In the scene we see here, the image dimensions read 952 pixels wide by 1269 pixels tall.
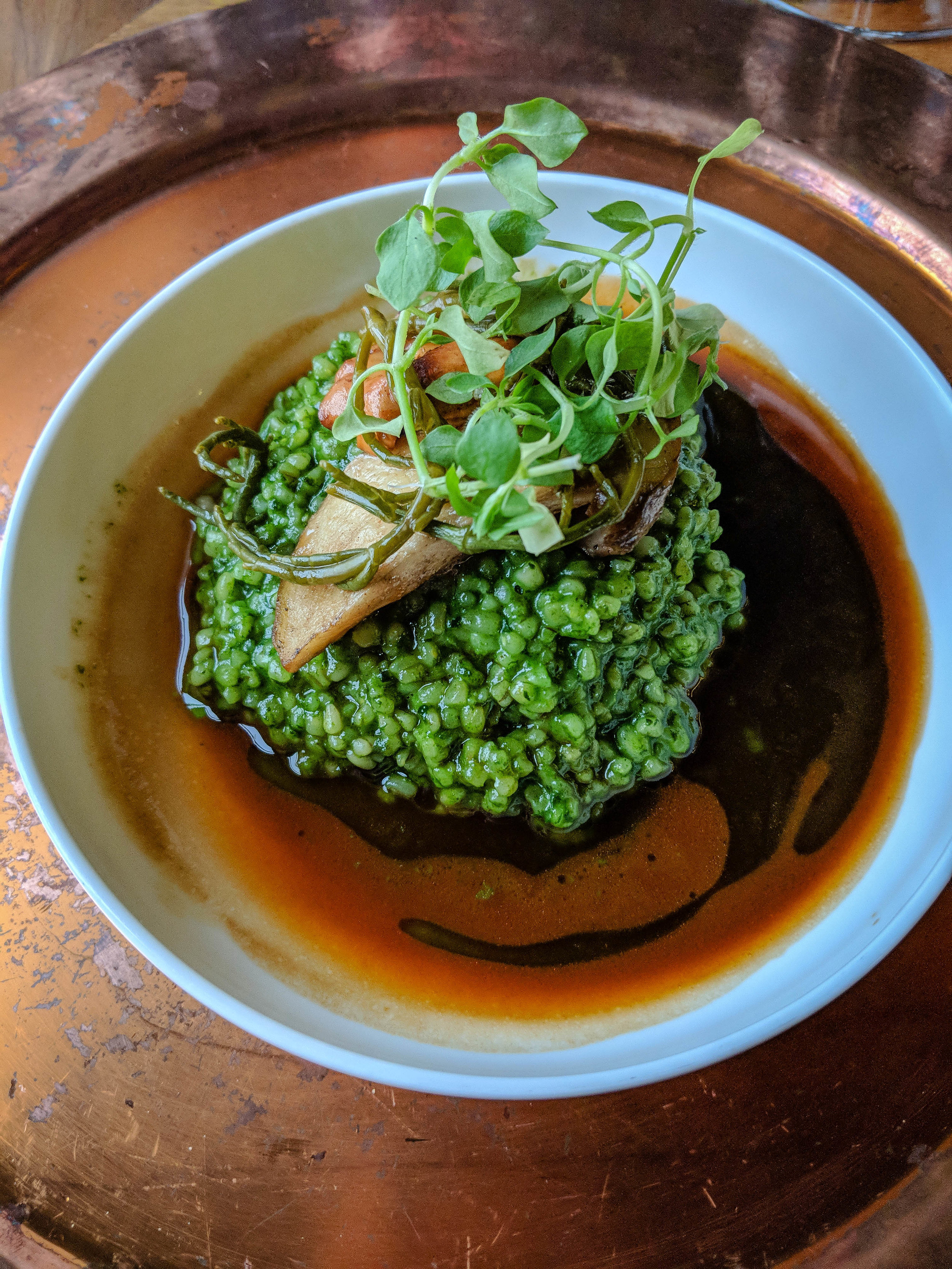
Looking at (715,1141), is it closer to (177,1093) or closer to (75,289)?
(177,1093)

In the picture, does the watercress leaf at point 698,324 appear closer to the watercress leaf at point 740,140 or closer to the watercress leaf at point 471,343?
the watercress leaf at point 740,140

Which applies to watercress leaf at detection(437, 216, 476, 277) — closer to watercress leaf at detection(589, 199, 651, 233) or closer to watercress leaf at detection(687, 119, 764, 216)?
watercress leaf at detection(589, 199, 651, 233)

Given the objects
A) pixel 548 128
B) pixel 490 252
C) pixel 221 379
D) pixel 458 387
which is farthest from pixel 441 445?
pixel 221 379

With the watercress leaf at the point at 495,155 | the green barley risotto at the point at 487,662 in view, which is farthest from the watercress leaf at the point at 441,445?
the watercress leaf at the point at 495,155

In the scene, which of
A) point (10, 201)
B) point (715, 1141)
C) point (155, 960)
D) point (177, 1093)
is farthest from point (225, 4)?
point (715, 1141)

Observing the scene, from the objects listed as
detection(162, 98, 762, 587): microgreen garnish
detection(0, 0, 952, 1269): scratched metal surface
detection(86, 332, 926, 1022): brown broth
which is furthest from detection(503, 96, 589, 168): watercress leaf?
detection(0, 0, 952, 1269): scratched metal surface
